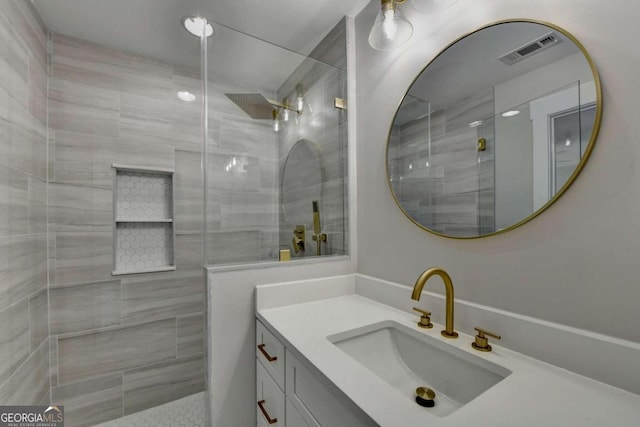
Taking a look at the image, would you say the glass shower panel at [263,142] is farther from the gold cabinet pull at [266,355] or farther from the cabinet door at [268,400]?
the cabinet door at [268,400]

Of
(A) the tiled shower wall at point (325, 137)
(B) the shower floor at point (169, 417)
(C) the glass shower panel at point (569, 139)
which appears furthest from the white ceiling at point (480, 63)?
(B) the shower floor at point (169, 417)

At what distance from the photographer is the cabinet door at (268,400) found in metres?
→ 0.91

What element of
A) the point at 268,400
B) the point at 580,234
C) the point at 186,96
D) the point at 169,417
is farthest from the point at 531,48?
the point at 169,417

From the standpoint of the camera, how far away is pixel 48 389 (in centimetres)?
154

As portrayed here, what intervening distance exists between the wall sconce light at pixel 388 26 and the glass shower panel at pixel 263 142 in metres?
0.46

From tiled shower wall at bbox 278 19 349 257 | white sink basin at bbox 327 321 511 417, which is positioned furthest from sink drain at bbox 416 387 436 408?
tiled shower wall at bbox 278 19 349 257

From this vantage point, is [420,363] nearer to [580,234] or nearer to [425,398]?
[425,398]

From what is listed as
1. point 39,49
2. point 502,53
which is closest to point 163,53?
point 39,49

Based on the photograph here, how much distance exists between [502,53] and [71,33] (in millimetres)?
2341

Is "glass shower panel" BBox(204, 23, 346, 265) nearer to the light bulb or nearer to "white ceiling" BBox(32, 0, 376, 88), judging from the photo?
"white ceiling" BBox(32, 0, 376, 88)

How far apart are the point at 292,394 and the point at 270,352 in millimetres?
209

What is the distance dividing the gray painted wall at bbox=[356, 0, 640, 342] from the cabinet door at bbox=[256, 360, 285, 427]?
71 centimetres

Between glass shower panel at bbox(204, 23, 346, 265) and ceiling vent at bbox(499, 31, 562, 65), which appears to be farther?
glass shower panel at bbox(204, 23, 346, 265)

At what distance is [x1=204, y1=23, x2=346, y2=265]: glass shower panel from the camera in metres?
1.23
